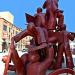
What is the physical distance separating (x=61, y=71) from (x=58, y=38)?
61 cm

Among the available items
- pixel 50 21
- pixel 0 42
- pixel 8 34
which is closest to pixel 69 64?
pixel 50 21

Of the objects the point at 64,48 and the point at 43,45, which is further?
the point at 64,48

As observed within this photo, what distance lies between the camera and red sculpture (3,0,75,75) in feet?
9.75

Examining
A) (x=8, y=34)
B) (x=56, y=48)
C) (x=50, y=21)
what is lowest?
(x=56, y=48)

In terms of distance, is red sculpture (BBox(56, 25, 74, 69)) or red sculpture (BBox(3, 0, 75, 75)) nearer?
red sculpture (BBox(3, 0, 75, 75))

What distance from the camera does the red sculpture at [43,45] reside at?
9.75 feet

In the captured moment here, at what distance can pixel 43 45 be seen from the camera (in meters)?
2.98

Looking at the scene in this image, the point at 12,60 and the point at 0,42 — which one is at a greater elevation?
the point at 0,42

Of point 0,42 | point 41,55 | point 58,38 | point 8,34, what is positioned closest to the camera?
point 41,55

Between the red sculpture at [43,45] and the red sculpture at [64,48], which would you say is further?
the red sculpture at [64,48]

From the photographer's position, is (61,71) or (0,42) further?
(0,42)

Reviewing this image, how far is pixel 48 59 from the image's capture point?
2.98 meters

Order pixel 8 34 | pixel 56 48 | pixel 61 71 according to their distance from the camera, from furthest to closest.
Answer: pixel 8 34, pixel 56 48, pixel 61 71

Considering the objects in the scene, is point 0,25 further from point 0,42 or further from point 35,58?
point 35,58
